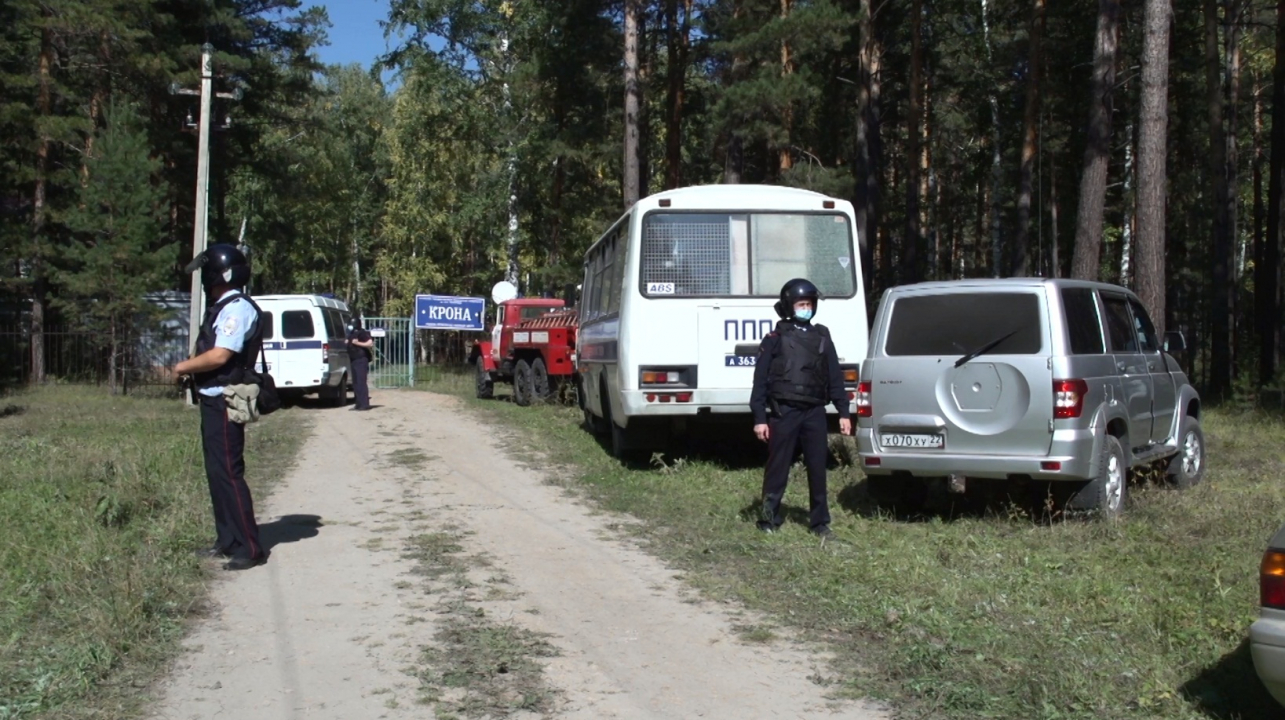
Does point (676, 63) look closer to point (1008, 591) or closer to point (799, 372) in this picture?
point (799, 372)

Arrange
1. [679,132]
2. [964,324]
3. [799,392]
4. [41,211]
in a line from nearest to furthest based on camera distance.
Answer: [799,392] → [964,324] → [41,211] → [679,132]

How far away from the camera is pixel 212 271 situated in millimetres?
7840

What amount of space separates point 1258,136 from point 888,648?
35.0 meters

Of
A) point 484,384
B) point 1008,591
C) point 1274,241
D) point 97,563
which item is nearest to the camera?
point 1008,591

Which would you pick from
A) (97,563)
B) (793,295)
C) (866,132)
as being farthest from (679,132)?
(97,563)

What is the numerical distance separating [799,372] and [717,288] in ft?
14.0

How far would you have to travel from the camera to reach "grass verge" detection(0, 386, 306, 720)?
549 cm

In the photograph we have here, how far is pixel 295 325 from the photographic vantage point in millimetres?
22531

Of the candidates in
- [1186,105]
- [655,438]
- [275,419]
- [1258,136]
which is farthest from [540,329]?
[1258,136]

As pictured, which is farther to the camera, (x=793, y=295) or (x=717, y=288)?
(x=717, y=288)

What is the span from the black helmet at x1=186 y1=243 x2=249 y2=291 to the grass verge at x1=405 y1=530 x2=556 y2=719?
7.80ft

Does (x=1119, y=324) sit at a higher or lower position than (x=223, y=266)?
lower

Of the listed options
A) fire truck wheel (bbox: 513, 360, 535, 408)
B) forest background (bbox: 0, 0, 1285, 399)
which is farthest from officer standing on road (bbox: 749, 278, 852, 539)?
fire truck wheel (bbox: 513, 360, 535, 408)

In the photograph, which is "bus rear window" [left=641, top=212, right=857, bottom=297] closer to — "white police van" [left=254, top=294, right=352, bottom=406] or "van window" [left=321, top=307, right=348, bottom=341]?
"white police van" [left=254, top=294, right=352, bottom=406]
